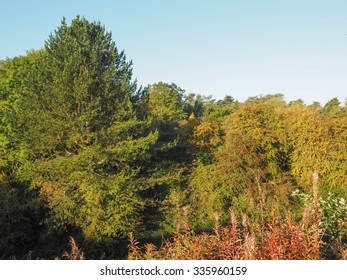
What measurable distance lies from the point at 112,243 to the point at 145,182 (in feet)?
10.4

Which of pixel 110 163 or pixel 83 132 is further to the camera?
pixel 110 163

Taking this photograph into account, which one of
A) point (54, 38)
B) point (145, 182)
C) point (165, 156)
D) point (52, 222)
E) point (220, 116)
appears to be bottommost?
point (52, 222)

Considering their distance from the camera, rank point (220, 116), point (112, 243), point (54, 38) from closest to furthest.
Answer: point (112, 243) → point (54, 38) → point (220, 116)

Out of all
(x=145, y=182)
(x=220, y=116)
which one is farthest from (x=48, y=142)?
(x=220, y=116)

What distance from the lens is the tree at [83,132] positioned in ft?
47.6

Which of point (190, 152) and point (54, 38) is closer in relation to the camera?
point (54, 38)

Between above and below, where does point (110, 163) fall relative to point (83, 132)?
below

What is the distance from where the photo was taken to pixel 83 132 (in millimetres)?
14688

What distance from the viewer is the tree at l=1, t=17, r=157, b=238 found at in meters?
14.5

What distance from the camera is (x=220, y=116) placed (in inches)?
934
